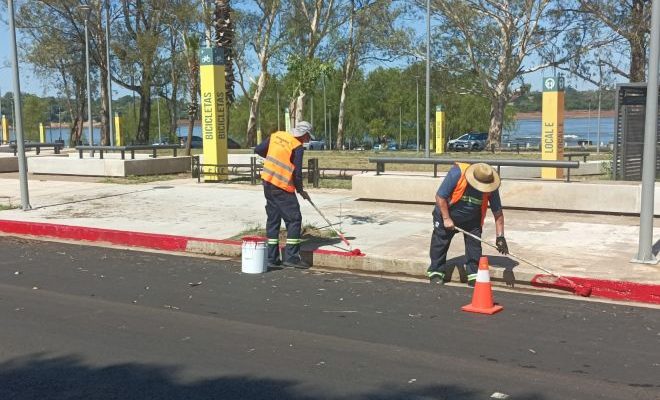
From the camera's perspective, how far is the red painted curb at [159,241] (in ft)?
23.4

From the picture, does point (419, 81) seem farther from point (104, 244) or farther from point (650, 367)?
point (650, 367)

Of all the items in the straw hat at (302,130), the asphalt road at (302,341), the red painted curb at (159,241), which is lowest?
the asphalt road at (302,341)

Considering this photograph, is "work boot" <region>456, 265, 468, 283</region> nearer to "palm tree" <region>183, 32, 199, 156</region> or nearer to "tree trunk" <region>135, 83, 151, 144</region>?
"palm tree" <region>183, 32, 199, 156</region>

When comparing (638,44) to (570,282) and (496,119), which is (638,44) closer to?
Answer: (496,119)

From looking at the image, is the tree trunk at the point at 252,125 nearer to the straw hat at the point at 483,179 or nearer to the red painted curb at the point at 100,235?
the red painted curb at the point at 100,235

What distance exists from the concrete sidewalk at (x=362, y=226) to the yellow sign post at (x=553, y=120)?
5944 mm

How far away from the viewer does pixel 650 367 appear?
504 centimetres

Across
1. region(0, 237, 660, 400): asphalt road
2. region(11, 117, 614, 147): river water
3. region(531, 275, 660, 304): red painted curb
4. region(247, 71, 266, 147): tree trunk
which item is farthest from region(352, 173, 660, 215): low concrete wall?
region(247, 71, 266, 147): tree trunk

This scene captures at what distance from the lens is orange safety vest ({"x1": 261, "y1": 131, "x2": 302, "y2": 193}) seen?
8375mm

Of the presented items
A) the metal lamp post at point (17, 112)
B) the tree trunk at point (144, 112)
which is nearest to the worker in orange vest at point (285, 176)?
the metal lamp post at point (17, 112)

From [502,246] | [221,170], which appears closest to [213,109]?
[221,170]

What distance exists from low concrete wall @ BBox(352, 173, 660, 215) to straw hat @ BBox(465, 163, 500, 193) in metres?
5.07

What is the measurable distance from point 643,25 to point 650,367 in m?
31.8

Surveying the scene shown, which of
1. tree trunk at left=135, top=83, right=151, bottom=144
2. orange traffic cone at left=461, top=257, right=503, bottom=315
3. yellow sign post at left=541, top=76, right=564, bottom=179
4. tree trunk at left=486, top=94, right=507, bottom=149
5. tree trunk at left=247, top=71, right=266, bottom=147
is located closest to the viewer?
orange traffic cone at left=461, top=257, right=503, bottom=315
